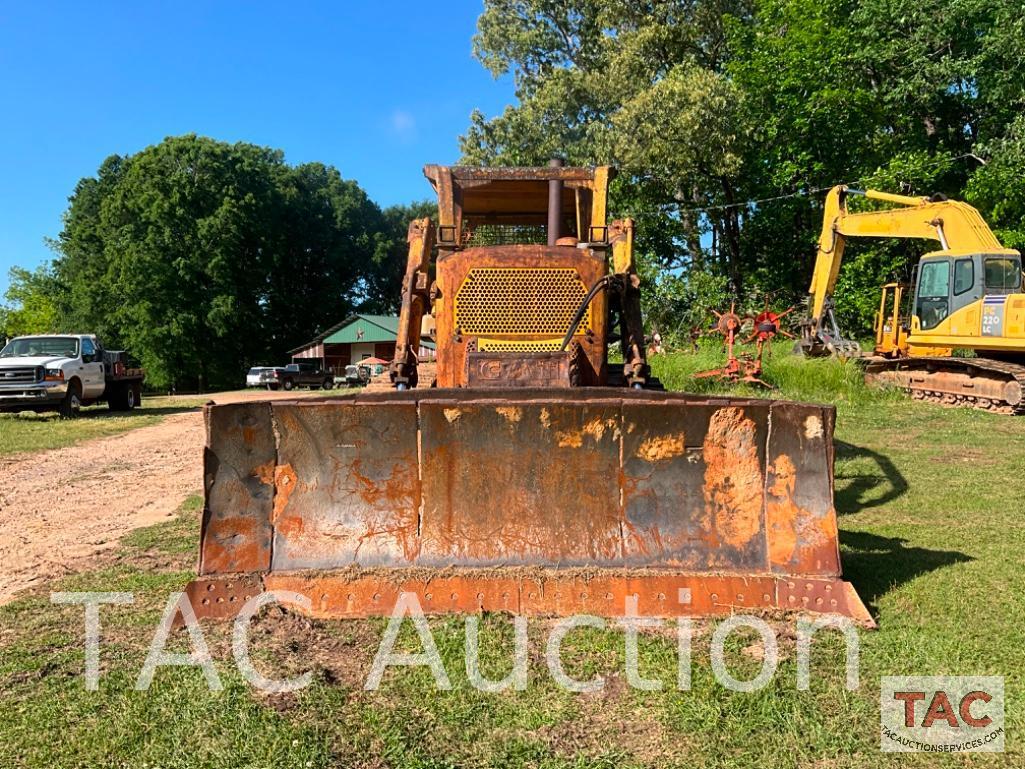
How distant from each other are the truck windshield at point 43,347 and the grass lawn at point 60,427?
141cm

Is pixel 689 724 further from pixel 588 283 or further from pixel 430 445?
pixel 588 283

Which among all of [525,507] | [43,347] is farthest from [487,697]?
[43,347]

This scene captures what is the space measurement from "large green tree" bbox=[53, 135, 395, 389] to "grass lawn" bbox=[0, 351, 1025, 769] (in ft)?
130

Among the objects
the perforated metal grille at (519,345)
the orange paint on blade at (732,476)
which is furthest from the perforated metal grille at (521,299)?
the orange paint on blade at (732,476)

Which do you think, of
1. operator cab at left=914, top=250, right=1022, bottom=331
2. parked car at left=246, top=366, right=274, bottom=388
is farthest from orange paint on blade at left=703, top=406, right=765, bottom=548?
parked car at left=246, top=366, right=274, bottom=388

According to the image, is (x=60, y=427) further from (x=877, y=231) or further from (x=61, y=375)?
(x=877, y=231)

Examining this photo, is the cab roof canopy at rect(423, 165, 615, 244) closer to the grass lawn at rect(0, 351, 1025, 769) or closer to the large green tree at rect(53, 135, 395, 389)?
the grass lawn at rect(0, 351, 1025, 769)

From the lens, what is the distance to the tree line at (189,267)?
40219 millimetres

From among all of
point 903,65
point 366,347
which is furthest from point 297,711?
point 366,347

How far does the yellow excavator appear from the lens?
42.3 feet

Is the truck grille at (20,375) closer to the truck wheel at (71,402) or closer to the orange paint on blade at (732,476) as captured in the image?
the truck wheel at (71,402)

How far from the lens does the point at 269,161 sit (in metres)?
56.2

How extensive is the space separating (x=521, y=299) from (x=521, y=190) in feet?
5.87

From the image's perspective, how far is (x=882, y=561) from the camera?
14.3ft
